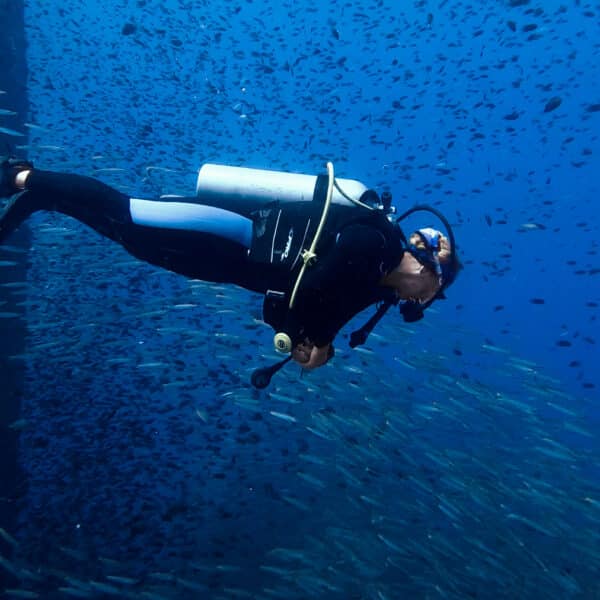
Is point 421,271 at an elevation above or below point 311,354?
above

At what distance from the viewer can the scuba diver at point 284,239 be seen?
2.92 metres

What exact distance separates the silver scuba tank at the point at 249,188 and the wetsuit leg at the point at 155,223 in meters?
0.10

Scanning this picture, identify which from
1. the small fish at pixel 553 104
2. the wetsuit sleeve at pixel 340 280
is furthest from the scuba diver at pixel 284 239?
the small fish at pixel 553 104

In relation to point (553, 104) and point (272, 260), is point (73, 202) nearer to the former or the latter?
point (272, 260)

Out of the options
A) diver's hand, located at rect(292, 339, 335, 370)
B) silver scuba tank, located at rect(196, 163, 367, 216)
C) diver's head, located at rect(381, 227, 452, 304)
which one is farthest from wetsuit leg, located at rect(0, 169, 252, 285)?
diver's head, located at rect(381, 227, 452, 304)

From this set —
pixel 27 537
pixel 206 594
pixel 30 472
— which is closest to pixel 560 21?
pixel 206 594

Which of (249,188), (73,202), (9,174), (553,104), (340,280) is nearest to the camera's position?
(340,280)

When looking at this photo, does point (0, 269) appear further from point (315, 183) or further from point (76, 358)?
point (315, 183)

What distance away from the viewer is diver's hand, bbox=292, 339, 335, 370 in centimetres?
331

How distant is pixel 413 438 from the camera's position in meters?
9.75

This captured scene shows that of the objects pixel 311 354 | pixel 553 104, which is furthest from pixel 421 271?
pixel 553 104

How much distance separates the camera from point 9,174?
150 inches

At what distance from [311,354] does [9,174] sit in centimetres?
251

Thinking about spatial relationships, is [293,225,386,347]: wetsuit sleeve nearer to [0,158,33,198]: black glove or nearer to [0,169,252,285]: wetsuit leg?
[0,169,252,285]: wetsuit leg
